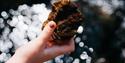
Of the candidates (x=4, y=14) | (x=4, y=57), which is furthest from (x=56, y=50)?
(x=4, y=14)

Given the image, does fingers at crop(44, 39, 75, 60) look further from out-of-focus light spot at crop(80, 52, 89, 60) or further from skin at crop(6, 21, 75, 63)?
out-of-focus light spot at crop(80, 52, 89, 60)

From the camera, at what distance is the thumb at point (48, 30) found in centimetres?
111

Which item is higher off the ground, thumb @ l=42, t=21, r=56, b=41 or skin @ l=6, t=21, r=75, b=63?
thumb @ l=42, t=21, r=56, b=41

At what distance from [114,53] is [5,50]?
1698 mm

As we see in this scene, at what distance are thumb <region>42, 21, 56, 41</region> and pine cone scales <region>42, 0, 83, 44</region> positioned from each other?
0.02m

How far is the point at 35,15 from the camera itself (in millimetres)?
1869

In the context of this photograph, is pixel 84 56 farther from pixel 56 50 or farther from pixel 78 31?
pixel 56 50

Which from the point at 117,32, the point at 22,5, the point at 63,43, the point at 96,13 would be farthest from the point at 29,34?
the point at 117,32

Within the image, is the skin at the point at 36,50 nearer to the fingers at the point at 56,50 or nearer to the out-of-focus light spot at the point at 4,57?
the fingers at the point at 56,50

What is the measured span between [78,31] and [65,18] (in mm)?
596

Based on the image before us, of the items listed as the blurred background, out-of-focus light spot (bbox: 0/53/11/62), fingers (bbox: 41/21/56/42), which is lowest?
fingers (bbox: 41/21/56/42)

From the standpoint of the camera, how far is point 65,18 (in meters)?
1.15

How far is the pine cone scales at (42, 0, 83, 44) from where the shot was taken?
3.75 feet

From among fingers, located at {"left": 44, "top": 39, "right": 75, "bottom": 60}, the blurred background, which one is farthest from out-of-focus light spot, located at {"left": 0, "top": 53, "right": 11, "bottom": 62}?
fingers, located at {"left": 44, "top": 39, "right": 75, "bottom": 60}
